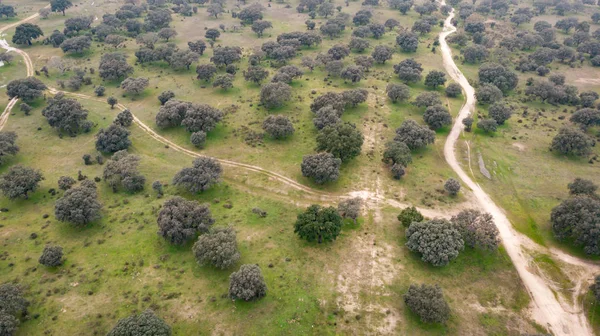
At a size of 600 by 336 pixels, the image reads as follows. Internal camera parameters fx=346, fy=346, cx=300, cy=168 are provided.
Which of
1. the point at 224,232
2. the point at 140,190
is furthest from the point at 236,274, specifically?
the point at 140,190

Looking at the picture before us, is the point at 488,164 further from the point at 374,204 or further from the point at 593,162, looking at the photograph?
the point at 374,204

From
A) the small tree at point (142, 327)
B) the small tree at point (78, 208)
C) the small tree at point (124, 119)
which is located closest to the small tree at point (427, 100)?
the small tree at point (124, 119)

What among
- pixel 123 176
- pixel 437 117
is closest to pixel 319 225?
pixel 123 176

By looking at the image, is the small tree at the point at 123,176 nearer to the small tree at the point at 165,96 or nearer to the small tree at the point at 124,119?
the small tree at the point at 124,119

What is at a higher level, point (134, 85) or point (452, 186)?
point (134, 85)

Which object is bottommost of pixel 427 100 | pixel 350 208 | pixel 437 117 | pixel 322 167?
pixel 350 208

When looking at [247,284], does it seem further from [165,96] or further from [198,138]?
[165,96]
